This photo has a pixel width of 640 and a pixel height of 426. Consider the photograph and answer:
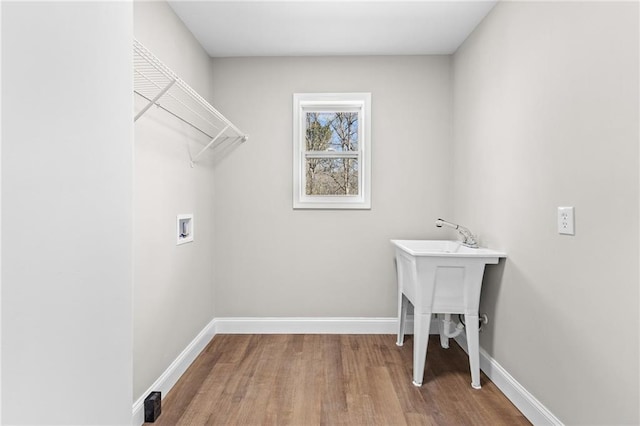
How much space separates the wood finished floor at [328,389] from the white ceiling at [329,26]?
2345 millimetres

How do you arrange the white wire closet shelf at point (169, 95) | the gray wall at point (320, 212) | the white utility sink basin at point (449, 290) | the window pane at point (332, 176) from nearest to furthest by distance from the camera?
the white wire closet shelf at point (169, 95) → the white utility sink basin at point (449, 290) → the gray wall at point (320, 212) → the window pane at point (332, 176)

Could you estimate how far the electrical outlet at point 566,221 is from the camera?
5.05ft

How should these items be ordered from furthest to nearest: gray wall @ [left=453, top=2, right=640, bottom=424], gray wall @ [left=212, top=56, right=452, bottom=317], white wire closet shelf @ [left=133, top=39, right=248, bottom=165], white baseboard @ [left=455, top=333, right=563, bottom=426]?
gray wall @ [left=212, top=56, right=452, bottom=317] → white baseboard @ [left=455, top=333, right=563, bottom=426] → white wire closet shelf @ [left=133, top=39, right=248, bottom=165] → gray wall @ [left=453, top=2, right=640, bottom=424]

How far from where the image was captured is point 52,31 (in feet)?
1.50

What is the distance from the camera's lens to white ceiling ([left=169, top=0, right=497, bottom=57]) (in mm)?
2295

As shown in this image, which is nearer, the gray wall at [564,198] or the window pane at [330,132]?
the gray wall at [564,198]

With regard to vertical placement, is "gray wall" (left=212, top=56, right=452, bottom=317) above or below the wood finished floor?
above

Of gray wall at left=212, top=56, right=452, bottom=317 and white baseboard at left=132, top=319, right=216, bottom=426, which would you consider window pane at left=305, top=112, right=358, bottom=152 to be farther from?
white baseboard at left=132, top=319, right=216, bottom=426

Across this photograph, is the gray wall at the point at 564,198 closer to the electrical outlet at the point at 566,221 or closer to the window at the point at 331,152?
the electrical outlet at the point at 566,221

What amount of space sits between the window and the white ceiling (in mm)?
418

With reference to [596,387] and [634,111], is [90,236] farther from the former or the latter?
[596,387]

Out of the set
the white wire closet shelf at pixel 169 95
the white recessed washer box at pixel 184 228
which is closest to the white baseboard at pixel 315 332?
the white recessed washer box at pixel 184 228

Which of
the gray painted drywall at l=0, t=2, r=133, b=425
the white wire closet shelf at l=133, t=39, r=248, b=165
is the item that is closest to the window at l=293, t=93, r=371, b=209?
the white wire closet shelf at l=133, t=39, r=248, b=165

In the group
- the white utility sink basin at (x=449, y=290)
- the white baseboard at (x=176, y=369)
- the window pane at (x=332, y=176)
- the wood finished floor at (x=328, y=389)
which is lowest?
the wood finished floor at (x=328, y=389)
